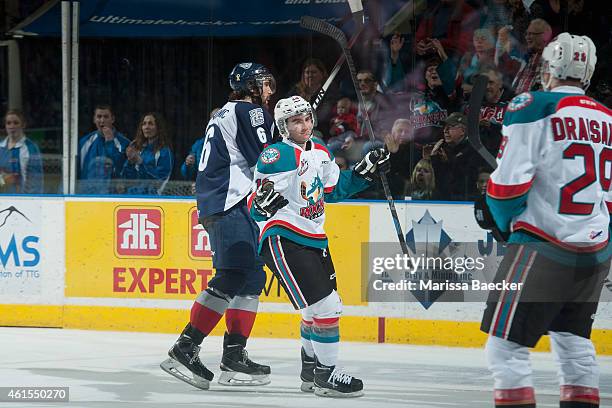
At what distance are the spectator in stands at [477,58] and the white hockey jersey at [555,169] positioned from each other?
3.04m

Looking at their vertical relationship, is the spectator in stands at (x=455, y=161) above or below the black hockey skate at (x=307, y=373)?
above

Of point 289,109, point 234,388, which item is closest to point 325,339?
point 234,388

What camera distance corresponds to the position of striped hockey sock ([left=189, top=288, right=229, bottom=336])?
195 inches

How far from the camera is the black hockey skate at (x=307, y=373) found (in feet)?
16.1

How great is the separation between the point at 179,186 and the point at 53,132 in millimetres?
868

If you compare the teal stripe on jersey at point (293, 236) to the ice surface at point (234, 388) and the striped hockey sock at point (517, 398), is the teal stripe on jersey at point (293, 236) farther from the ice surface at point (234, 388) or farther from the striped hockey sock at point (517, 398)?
the striped hockey sock at point (517, 398)

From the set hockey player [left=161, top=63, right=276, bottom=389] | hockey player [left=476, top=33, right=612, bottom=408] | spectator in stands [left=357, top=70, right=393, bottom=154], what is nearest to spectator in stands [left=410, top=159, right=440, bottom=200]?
spectator in stands [left=357, top=70, right=393, bottom=154]

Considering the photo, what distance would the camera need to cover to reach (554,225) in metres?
3.33

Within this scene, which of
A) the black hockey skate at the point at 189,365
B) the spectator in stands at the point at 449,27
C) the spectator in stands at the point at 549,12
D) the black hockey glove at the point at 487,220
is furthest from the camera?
the spectator in stands at the point at 449,27

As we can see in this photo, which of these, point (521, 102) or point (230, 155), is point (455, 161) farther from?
point (521, 102)

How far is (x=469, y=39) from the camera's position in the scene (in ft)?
21.1

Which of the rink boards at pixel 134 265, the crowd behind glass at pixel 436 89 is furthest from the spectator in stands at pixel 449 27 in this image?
the rink boards at pixel 134 265

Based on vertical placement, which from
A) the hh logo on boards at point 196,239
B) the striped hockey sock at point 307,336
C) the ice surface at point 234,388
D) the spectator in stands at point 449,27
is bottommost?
the ice surface at point 234,388

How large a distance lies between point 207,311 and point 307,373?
515mm
